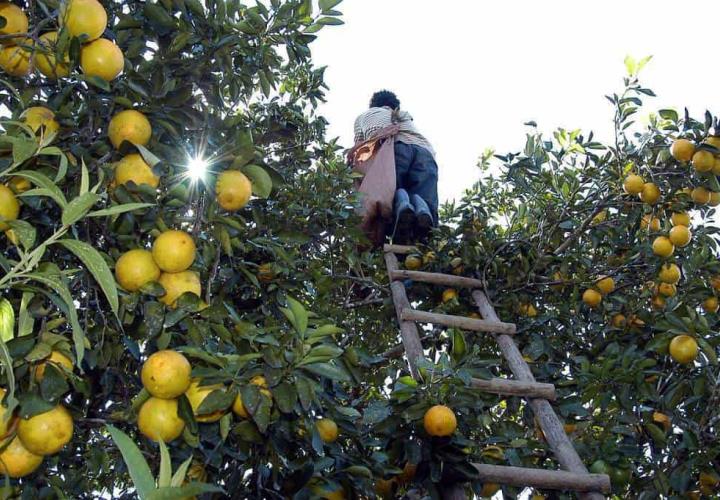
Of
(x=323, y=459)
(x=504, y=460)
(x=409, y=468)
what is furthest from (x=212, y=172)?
(x=504, y=460)

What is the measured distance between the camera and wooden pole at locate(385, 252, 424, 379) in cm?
267

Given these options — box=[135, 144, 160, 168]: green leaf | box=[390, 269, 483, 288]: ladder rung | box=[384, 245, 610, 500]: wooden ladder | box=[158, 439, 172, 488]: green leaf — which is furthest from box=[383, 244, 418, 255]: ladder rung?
box=[158, 439, 172, 488]: green leaf

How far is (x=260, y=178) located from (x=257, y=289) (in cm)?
73

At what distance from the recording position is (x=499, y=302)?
3.36 m

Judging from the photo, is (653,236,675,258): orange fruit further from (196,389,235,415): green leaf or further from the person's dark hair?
the person's dark hair

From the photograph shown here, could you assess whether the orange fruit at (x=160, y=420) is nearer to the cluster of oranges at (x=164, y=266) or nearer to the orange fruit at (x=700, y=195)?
the cluster of oranges at (x=164, y=266)

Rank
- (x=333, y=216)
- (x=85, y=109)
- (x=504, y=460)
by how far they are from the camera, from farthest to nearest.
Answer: (x=333, y=216) < (x=504, y=460) < (x=85, y=109)

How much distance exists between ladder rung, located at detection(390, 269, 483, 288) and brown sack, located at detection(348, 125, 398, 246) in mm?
473

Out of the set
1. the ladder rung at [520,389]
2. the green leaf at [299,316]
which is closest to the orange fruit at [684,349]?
the ladder rung at [520,389]

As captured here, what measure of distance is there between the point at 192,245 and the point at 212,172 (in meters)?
0.21

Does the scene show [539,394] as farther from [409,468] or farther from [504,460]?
[409,468]

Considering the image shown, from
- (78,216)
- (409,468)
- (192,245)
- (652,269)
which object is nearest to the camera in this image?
(78,216)

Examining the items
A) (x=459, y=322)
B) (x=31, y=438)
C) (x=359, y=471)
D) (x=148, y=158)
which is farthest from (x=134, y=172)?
(x=459, y=322)

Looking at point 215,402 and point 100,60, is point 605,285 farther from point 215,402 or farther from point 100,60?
point 100,60
